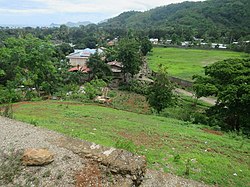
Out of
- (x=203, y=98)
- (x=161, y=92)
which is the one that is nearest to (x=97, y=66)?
(x=203, y=98)

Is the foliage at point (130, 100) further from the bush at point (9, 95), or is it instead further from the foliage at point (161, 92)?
the bush at point (9, 95)

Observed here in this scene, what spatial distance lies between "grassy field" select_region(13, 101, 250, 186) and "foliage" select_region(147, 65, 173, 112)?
3.20 metres

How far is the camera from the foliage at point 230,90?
565 inches

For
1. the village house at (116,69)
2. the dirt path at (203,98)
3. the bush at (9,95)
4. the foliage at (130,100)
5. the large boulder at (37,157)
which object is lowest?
the foliage at (130,100)

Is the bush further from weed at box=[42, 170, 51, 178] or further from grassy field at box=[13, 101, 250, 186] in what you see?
weed at box=[42, 170, 51, 178]

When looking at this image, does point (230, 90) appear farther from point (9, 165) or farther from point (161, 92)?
point (9, 165)

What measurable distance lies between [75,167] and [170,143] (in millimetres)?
4930

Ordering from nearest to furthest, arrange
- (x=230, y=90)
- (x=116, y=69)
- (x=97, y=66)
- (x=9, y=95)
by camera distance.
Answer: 1. (x=230, y=90)
2. (x=9, y=95)
3. (x=97, y=66)
4. (x=116, y=69)

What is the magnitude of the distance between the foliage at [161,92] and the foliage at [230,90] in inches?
89.9

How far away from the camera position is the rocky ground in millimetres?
5965

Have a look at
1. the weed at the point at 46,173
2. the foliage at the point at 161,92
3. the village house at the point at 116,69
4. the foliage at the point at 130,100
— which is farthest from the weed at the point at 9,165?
the village house at the point at 116,69

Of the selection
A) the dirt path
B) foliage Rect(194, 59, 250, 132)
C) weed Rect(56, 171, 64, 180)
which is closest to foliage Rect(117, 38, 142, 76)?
the dirt path

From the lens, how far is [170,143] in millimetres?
10023

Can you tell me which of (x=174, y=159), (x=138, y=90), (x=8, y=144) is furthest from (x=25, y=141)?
(x=138, y=90)
